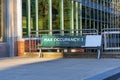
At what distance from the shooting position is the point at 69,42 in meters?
23.4

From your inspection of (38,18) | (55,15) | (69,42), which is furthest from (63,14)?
(69,42)

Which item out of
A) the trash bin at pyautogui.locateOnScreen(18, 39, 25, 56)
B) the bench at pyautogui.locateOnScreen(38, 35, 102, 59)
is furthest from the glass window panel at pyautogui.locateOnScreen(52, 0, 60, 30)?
the bench at pyautogui.locateOnScreen(38, 35, 102, 59)

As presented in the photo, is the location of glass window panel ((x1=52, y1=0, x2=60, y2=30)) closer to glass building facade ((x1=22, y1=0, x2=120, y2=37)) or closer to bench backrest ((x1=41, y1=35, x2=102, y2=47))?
glass building facade ((x1=22, y1=0, x2=120, y2=37))

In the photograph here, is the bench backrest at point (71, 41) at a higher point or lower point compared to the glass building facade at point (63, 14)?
lower

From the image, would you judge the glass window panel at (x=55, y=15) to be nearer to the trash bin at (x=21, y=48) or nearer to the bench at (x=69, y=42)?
the trash bin at (x=21, y=48)

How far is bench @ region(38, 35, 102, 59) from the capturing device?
22828mm

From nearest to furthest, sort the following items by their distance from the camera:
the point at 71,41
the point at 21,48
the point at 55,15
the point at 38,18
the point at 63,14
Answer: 1. the point at 71,41
2. the point at 21,48
3. the point at 38,18
4. the point at 55,15
5. the point at 63,14

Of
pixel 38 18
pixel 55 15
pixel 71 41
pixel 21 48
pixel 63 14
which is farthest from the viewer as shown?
pixel 63 14

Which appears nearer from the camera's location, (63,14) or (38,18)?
(38,18)

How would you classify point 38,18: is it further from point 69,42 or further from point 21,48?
point 69,42

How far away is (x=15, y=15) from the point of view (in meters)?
24.8

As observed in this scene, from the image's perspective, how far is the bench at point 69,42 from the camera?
22.8m

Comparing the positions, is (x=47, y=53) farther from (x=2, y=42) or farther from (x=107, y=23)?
(x=107, y=23)

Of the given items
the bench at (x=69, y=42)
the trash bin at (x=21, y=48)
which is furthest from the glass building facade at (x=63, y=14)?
the bench at (x=69, y=42)
